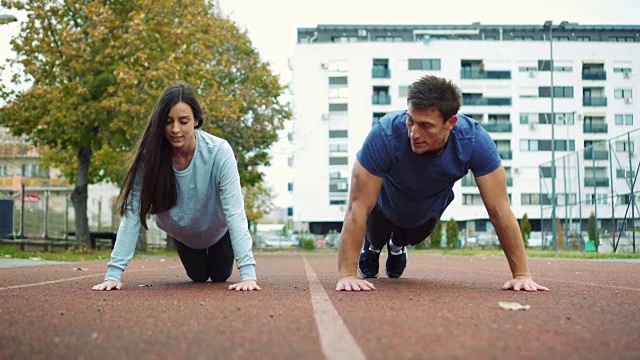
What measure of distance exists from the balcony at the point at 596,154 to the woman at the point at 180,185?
20588 mm

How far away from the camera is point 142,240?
2680 centimetres

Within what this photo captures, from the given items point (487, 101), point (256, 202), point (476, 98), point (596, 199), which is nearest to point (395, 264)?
point (596, 199)

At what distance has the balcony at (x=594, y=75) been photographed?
60.2 meters

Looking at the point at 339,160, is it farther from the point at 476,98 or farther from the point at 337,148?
the point at 476,98

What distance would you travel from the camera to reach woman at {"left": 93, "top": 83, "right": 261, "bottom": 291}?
17.5 feet

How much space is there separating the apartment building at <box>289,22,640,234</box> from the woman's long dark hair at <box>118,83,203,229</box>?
5436cm

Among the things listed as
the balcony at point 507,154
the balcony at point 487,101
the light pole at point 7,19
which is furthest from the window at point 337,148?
the light pole at point 7,19

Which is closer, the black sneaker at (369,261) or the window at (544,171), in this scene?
the black sneaker at (369,261)

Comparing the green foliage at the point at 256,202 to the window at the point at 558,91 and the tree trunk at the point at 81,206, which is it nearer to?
the window at the point at 558,91

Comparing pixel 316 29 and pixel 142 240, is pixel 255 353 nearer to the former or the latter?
pixel 142 240

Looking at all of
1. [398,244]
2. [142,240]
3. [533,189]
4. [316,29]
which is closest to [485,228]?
[533,189]

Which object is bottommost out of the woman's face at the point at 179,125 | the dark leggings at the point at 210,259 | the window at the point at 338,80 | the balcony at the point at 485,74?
the dark leggings at the point at 210,259

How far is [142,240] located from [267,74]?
10652 mm

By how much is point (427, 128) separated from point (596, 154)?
21.4m
